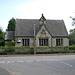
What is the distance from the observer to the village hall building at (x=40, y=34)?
40.9 m

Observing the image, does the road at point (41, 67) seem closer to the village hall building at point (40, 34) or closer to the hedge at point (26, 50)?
the hedge at point (26, 50)

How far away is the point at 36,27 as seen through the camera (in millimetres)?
43062

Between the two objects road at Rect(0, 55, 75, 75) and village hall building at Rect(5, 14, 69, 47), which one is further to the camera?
village hall building at Rect(5, 14, 69, 47)

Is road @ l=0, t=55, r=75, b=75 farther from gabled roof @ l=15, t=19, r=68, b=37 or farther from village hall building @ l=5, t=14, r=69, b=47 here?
gabled roof @ l=15, t=19, r=68, b=37

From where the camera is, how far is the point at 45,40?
4144 centimetres

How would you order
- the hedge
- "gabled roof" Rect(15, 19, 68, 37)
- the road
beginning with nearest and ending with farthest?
the road, the hedge, "gabled roof" Rect(15, 19, 68, 37)

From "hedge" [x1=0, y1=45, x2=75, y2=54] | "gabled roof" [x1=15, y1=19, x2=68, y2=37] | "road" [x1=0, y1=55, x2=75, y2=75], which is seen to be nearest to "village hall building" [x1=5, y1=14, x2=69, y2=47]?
"gabled roof" [x1=15, y1=19, x2=68, y2=37]

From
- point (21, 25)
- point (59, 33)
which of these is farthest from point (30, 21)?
point (59, 33)

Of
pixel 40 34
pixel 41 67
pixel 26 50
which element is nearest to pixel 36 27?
pixel 40 34

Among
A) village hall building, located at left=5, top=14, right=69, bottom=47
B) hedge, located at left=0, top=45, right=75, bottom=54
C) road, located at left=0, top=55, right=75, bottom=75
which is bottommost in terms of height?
road, located at left=0, top=55, right=75, bottom=75

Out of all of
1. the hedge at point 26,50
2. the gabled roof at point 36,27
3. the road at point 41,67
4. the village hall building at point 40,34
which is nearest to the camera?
the road at point 41,67

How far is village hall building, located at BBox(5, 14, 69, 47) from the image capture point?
40875 mm

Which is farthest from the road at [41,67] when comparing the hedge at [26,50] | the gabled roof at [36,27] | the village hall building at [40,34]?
the gabled roof at [36,27]

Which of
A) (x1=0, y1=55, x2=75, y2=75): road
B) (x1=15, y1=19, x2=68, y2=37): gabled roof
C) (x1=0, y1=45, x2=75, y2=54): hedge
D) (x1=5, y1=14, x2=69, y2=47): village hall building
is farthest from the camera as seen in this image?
(x1=15, y1=19, x2=68, y2=37): gabled roof
